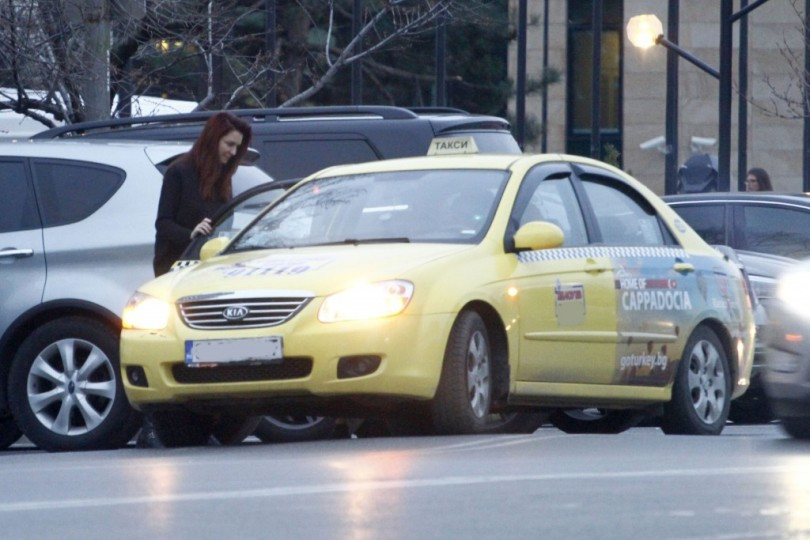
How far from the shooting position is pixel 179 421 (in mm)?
9609

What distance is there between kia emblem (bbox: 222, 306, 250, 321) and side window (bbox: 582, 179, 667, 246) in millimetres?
2276

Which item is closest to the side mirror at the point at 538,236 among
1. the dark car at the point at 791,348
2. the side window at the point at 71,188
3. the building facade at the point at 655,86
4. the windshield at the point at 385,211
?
the windshield at the point at 385,211

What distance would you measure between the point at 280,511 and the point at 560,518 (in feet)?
2.94

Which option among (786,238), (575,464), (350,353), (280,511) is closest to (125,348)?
(350,353)

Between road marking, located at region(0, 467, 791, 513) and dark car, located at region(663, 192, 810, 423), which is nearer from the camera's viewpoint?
road marking, located at region(0, 467, 791, 513)

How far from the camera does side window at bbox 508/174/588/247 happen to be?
9.81m

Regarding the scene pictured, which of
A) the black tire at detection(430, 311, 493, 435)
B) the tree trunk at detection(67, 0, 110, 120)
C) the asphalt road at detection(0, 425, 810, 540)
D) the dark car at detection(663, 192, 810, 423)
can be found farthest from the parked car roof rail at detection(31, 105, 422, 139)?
the asphalt road at detection(0, 425, 810, 540)

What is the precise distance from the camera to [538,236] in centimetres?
934

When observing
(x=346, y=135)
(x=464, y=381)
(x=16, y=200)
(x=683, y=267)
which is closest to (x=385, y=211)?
(x=464, y=381)

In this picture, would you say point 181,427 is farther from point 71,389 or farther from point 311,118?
point 311,118

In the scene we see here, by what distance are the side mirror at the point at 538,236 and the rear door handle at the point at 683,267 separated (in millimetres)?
1370

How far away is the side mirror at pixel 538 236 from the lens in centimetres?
934

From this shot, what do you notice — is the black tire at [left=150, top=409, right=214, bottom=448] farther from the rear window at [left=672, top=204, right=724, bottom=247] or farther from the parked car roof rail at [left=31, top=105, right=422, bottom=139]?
the rear window at [left=672, top=204, right=724, bottom=247]

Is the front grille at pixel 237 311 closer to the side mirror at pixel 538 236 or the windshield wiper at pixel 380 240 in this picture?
the windshield wiper at pixel 380 240
